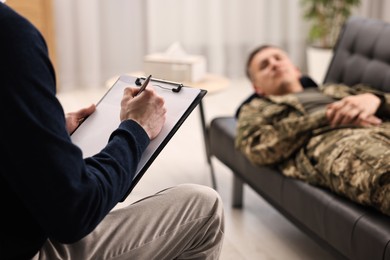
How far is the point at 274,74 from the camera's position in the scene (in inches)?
94.8

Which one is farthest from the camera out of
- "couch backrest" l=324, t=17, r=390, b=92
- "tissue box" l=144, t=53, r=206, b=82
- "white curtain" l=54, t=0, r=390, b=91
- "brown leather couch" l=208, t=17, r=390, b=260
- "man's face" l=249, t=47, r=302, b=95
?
"white curtain" l=54, t=0, r=390, b=91

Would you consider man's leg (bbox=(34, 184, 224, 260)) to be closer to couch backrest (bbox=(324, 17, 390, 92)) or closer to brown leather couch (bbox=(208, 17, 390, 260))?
brown leather couch (bbox=(208, 17, 390, 260))

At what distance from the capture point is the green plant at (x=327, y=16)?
4352 mm

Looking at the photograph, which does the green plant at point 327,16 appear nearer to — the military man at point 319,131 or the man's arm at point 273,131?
the military man at point 319,131

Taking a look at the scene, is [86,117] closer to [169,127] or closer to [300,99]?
[169,127]

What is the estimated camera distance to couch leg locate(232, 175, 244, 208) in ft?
7.89

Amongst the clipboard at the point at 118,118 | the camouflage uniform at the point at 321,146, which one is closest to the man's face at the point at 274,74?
the camouflage uniform at the point at 321,146

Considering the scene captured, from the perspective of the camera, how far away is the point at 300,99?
2156mm

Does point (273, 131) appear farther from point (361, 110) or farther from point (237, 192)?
point (237, 192)

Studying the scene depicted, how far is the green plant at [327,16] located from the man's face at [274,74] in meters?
2.04

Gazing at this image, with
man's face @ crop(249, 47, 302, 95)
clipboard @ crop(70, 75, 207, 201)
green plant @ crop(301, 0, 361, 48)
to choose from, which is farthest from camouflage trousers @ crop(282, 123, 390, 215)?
green plant @ crop(301, 0, 361, 48)

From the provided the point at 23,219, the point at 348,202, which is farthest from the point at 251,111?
the point at 23,219

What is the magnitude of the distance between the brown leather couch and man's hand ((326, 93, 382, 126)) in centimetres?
25

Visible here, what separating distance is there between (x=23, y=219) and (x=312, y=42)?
4124mm
